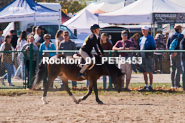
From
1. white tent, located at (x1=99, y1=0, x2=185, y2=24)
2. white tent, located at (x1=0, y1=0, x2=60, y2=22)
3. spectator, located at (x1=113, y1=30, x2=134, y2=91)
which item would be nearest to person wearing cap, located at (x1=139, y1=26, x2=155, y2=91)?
Result: spectator, located at (x1=113, y1=30, x2=134, y2=91)

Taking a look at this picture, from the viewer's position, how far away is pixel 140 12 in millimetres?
17297

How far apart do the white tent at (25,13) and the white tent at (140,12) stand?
258 centimetres

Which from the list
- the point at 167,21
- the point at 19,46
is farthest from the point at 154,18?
the point at 19,46

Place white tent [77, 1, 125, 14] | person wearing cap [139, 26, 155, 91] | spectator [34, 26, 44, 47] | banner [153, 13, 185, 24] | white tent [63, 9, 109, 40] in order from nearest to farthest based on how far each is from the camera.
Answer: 1. person wearing cap [139, 26, 155, 91]
2. spectator [34, 26, 44, 47]
3. banner [153, 13, 185, 24]
4. white tent [63, 9, 109, 40]
5. white tent [77, 1, 125, 14]

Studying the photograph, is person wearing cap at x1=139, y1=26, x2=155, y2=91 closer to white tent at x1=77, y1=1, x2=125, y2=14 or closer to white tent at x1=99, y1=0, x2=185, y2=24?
white tent at x1=99, y1=0, x2=185, y2=24

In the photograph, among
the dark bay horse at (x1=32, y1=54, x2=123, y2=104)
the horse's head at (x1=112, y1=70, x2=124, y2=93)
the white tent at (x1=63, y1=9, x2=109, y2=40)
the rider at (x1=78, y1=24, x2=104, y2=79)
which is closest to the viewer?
the rider at (x1=78, y1=24, x2=104, y2=79)

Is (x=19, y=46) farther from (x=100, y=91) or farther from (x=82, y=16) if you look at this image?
(x=82, y=16)

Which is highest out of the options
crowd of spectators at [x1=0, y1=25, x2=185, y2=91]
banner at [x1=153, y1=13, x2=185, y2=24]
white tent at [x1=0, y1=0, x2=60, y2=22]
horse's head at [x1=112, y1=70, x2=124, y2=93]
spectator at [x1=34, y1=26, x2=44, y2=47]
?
white tent at [x1=0, y1=0, x2=60, y2=22]

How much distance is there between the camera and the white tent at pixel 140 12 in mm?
17141

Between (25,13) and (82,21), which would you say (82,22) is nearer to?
(82,21)

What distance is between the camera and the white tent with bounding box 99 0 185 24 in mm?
17141

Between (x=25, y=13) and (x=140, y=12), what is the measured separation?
5.35 m

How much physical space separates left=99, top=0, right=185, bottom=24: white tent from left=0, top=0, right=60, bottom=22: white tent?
2.58 metres

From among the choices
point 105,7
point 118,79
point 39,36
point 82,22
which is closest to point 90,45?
point 118,79
